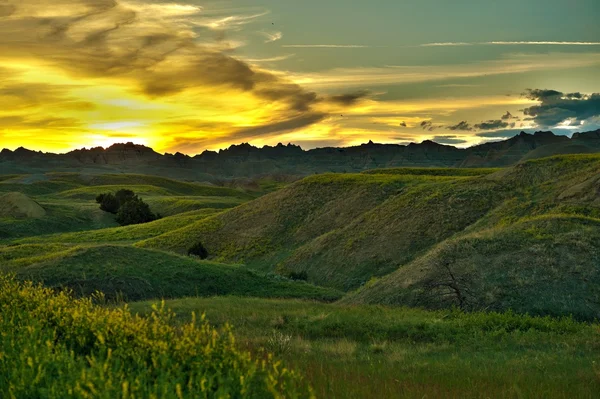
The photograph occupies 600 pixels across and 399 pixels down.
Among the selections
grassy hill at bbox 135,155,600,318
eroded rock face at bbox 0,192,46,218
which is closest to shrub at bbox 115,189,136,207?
eroded rock face at bbox 0,192,46,218

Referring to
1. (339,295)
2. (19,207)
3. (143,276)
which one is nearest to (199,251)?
(143,276)

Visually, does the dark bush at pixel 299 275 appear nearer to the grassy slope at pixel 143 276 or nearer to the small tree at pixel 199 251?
the grassy slope at pixel 143 276

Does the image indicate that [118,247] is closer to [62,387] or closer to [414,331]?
[414,331]

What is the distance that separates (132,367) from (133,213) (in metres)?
85.7

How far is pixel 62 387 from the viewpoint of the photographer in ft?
29.9

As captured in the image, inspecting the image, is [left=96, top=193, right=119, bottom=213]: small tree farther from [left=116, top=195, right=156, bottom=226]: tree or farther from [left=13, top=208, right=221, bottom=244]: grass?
[left=13, top=208, right=221, bottom=244]: grass

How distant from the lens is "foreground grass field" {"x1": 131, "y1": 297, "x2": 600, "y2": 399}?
33.6ft

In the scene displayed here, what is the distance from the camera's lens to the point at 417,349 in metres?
16.2

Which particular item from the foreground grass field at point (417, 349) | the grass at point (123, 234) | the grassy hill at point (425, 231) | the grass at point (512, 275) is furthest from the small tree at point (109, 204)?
the foreground grass field at point (417, 349)

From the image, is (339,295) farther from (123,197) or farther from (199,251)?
(123,197)

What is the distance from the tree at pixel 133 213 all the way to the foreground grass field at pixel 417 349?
6892 centimetres

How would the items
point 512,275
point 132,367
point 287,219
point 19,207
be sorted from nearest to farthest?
point 132,367 → point 512,275 → point 287,219 → point 19,207

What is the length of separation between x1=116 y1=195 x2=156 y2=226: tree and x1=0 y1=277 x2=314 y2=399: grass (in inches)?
3178

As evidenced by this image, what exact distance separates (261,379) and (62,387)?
11.0 feet
